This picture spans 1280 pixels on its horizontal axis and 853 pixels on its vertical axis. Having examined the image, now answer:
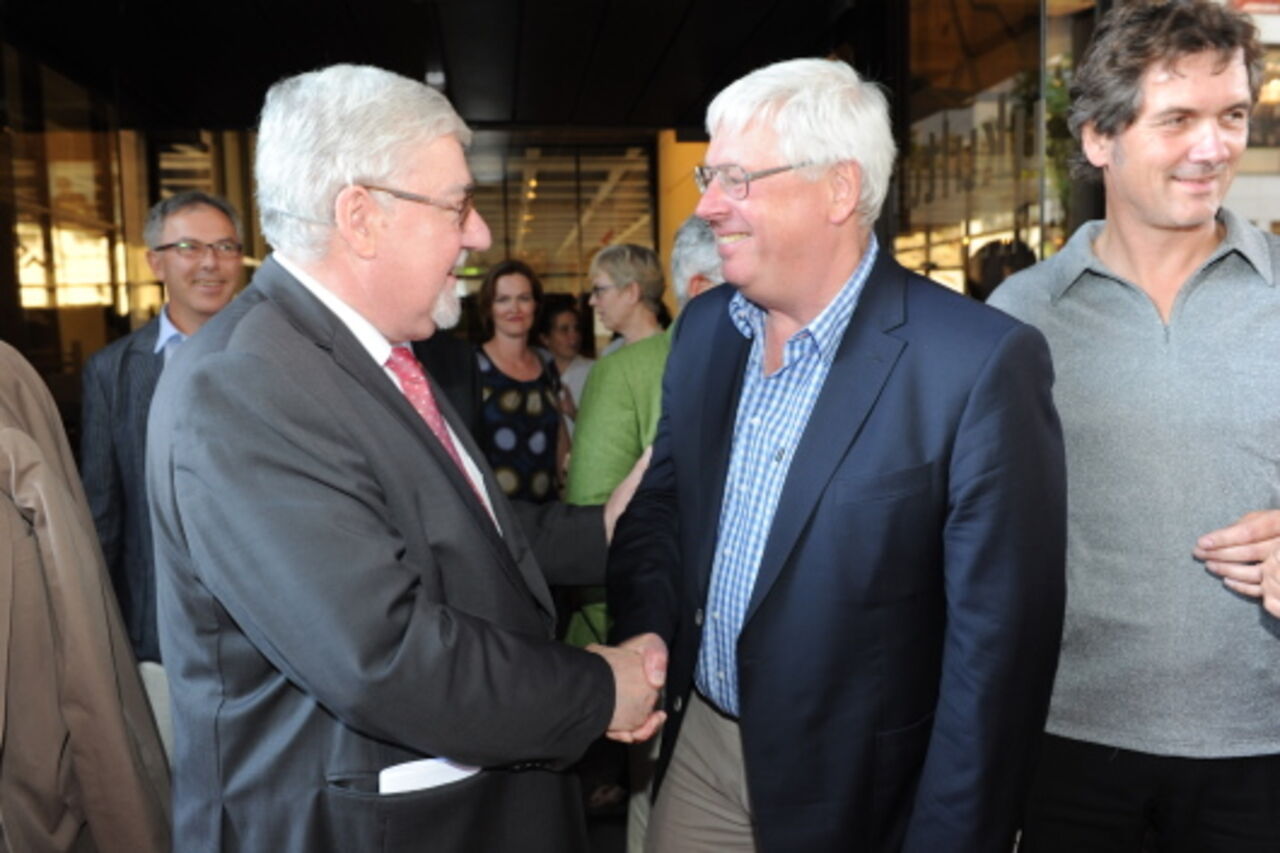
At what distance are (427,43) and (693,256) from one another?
6158mm

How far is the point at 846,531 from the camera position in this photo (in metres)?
1.77

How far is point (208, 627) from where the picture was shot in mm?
1601

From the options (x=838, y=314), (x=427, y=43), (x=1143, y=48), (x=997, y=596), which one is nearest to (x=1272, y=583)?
(x=997, y=596)

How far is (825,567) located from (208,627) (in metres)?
0.94

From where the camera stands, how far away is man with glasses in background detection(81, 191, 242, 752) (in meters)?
3.31

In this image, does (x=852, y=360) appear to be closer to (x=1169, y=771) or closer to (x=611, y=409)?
(x=1169, y=771)

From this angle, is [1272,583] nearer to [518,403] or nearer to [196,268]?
[196,268]

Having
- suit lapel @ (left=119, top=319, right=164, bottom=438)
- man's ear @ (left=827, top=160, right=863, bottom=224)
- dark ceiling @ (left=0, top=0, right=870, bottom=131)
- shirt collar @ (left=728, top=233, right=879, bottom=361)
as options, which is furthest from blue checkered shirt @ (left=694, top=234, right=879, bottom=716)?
dark ceiling @ (left=0, top=0, right=870, bottom=131)

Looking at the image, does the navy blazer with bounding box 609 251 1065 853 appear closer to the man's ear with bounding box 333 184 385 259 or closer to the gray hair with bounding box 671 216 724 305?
the man's ear with bounding box 333 184 385 259

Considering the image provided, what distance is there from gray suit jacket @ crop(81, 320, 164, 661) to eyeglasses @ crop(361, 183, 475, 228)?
1906mm

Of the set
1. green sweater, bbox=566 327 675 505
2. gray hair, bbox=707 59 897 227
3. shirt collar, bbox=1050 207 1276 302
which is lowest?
green sweater, bbox=566 327 675 505

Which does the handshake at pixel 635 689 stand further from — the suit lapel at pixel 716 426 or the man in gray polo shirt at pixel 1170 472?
the man in gray polo shirt at pixel 1170 472

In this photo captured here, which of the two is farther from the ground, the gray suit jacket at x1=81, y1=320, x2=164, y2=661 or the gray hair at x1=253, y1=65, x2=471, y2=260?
the gray hair at x1=253, y1=65, x2=471, y2=260

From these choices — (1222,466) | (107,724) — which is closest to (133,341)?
(107,724)
